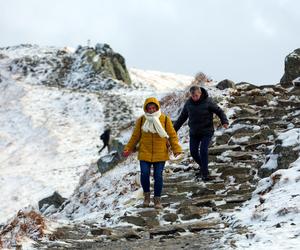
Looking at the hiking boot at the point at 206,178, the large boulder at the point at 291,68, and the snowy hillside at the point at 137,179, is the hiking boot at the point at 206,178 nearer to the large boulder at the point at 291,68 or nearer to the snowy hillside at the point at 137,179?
the snowy hillside at the point at 137,179

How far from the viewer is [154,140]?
10.0 metres

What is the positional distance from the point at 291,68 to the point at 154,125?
11.2 m

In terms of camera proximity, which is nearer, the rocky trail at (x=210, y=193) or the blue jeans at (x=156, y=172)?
the rocky trail at (x=210, y=193)

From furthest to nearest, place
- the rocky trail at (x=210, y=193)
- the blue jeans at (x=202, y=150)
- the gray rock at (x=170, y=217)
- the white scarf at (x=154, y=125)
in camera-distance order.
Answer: the blue jeans at (x=202, y=150), the white scarf at (x=154, y=125), the gray rock at (x=170, y=217), the rocky trail at (x=210, y=193)

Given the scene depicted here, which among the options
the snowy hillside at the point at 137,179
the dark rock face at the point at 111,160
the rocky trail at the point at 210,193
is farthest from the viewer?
the dark rock face at the point at 111,160

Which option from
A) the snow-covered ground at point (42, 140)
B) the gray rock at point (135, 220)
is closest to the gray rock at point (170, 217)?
the gray rock at point (135, 220)

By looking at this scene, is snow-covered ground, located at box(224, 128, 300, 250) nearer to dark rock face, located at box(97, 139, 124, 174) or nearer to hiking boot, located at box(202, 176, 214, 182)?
hiking boot, located at box(202, 176, 214, 182)

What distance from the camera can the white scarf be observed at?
9891mm

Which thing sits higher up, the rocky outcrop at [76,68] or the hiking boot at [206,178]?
the rocky outcrop at [76,68]

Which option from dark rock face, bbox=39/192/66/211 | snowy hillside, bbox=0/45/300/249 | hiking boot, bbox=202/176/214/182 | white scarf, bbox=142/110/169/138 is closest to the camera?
snowy hillside, bbox=0/45/300/249

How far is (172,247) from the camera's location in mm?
7109

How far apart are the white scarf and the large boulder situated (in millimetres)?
10481

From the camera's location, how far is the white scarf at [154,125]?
9891mm

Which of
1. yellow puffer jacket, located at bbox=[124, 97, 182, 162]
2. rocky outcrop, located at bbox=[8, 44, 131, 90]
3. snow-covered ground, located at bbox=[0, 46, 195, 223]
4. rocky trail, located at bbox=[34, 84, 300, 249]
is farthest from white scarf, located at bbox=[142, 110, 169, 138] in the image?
rocky outcrop, located at bbox=[8, 44, 131, 90]
